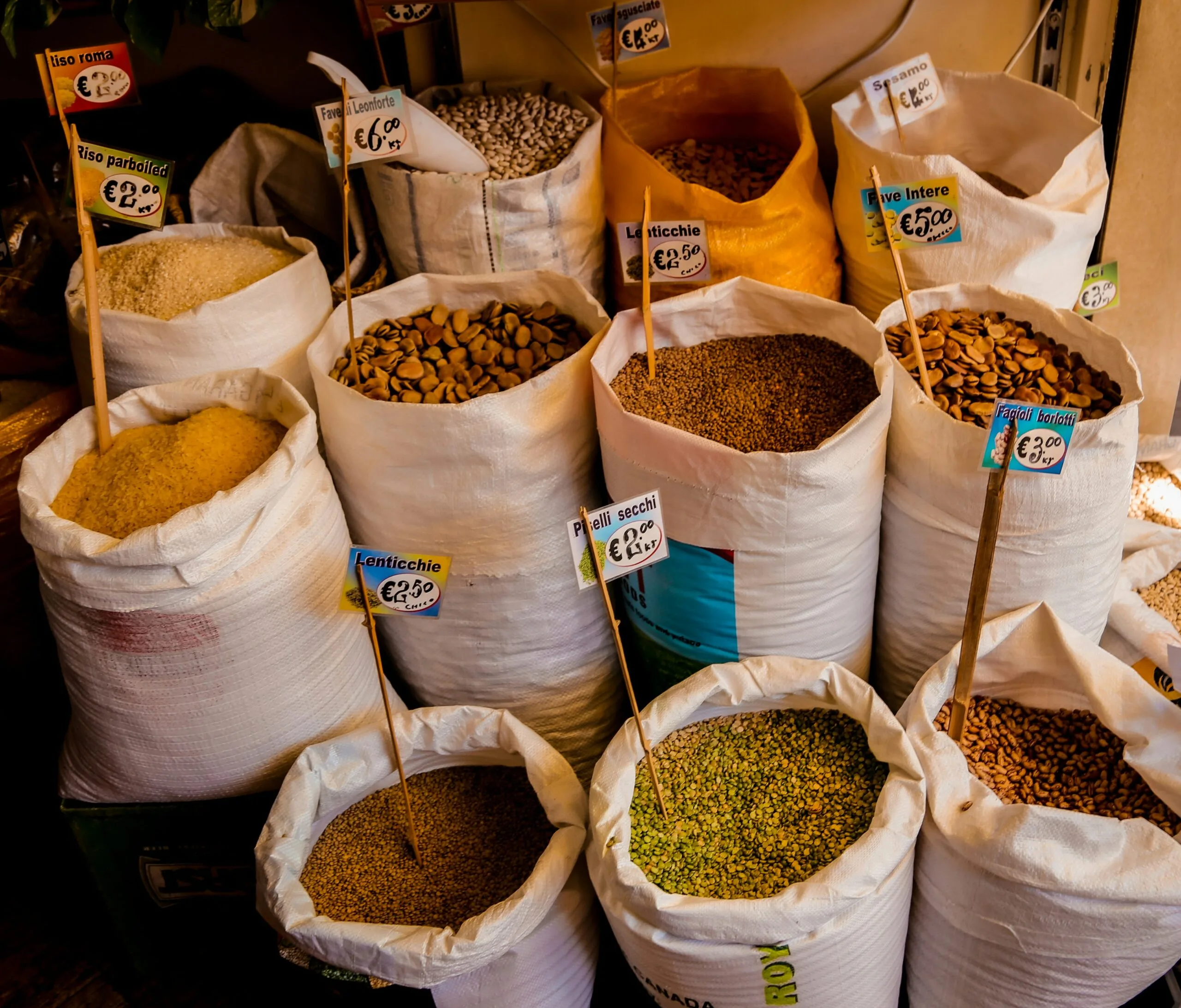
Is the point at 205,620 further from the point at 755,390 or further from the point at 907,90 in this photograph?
the point at 907,90

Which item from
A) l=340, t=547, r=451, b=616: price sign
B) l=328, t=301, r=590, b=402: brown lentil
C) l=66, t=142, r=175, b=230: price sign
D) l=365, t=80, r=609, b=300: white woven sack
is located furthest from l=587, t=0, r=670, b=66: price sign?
l=340, t=547, r=451, b=616: price sign

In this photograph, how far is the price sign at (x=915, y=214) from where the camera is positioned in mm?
1307

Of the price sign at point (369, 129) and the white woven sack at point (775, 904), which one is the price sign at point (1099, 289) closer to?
the white woven sack at point (775, 904)

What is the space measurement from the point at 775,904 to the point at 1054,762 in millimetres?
453

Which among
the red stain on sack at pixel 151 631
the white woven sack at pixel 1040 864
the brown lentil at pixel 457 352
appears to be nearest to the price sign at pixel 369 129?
the brown lentil at pixel 457 352

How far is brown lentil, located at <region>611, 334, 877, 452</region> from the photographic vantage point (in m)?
1.26

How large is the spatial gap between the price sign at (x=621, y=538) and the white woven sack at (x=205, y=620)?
40cm

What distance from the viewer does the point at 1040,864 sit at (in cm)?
107

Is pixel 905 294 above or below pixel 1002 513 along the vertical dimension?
above

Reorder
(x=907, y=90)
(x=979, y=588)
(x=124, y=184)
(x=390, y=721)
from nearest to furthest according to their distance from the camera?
(x=979, y=588), (x=390, y=721), (x=124, y=184), (x=907, y=90)

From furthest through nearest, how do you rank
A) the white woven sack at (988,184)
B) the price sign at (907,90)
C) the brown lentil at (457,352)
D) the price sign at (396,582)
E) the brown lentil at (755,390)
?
1. the price sign at (907,90)
2. the white woven sack at (988,184)
3. the brown lentil at (457,352)
4. the brown lentil at (755,390)
5. the price sign at (396,582)

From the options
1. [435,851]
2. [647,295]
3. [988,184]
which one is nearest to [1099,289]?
[988,184]

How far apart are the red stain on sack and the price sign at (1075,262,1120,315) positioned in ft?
4.64

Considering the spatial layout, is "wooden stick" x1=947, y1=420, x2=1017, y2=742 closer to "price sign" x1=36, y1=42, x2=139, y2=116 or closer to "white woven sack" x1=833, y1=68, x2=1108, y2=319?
"white woven sack" x1=833, y1=68, x2=1108, y2=319
